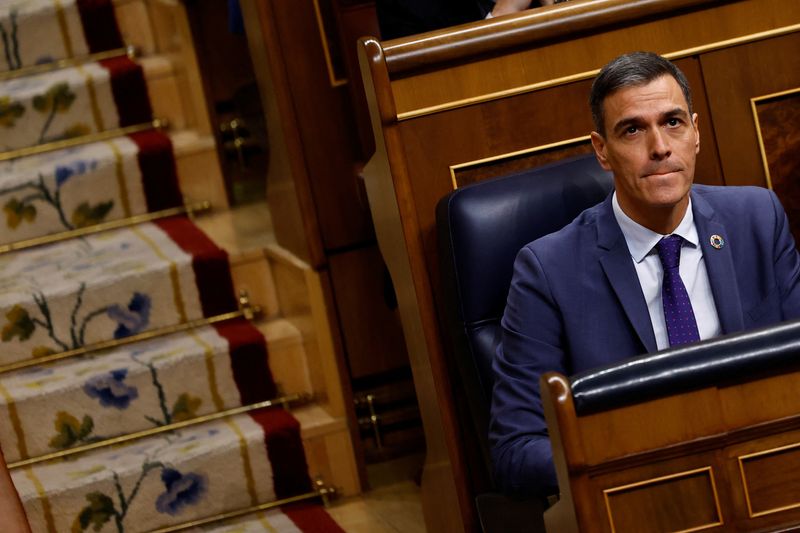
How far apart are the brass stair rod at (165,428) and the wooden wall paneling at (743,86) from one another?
1271 millimetres

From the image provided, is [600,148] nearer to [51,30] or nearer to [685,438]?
[685,438]

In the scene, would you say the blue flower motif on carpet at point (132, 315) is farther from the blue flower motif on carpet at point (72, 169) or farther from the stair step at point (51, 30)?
the stair step at point (51, 30)

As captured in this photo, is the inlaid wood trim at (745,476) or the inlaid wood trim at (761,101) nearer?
the inlaid wood trim at (745,476)

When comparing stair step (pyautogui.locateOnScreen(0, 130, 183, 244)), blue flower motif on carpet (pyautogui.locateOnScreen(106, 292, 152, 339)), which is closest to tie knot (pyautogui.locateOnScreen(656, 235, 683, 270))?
blue flower motif on carpet (pyautogui.locateOnScreen(106, 292, 152, 339))

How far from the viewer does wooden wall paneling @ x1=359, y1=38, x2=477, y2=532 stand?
2.10 m

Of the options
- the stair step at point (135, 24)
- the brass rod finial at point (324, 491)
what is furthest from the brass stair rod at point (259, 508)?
the stair step at point (135, 24)

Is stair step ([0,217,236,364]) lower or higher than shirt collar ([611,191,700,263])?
higher

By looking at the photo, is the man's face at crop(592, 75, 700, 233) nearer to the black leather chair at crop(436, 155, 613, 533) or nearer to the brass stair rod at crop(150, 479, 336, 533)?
the black leather chair at crop(436, 155, 613, 533)

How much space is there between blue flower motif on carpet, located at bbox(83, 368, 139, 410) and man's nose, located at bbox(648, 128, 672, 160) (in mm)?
1540

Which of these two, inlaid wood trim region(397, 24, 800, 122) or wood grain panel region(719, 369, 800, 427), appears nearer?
wood grain panel region(719, 369, 800, 427)

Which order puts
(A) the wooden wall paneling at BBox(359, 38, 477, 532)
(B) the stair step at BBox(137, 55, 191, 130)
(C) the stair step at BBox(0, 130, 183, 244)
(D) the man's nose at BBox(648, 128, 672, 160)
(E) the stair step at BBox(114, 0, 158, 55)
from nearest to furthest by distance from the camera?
(D) the man's nose at BBox(648, 128, 672, 160), (A) the wooden wall paneling at BBox(359, 38, 477, 532), (C) the stair step at BBox(0, 130, 183, 244), (B) the stair step at BBox(137, 55, 191, 130), (E) the stair step at BBox(114, 0, 158, 55)

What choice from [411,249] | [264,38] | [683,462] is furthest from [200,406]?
[683,462]

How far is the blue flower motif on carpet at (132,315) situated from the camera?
3.13 metres

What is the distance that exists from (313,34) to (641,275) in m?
1.34
